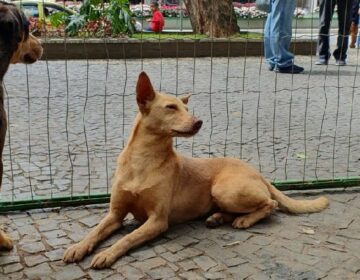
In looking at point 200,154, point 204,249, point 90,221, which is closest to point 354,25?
point 200,154

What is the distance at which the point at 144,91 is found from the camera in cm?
374

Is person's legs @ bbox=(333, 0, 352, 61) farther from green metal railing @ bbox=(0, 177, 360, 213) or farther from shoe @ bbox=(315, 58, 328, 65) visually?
green metal railing @ bbox=(0, 177, 360, 213)

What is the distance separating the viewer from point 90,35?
13875 mm

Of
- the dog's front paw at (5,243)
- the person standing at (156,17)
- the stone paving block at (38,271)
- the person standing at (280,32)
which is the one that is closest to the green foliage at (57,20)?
the person standing at (156,17)

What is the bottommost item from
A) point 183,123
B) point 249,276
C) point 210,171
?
point 249,276

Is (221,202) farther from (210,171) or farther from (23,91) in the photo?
(23,91)

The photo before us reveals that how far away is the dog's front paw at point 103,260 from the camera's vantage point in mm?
3371

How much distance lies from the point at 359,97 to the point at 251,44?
16.8ft

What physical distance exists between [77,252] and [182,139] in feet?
9.67

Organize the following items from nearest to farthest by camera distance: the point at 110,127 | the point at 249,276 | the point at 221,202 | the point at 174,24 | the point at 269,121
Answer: the point at 249,276
the point at 221,202
the point at 110,127
the point at 269,121
the point at 174,24

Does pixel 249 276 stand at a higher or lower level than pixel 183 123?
lower

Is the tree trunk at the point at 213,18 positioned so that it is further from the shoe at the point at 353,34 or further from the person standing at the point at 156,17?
the shoe at the point at 353,34

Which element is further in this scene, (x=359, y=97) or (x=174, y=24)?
(x=174, y=24)

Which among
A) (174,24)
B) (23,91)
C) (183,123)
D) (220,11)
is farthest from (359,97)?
(174,24)
